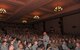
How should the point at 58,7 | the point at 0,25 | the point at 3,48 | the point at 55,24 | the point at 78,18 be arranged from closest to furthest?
the point at 3,48, the point at 58,7, the point at 78,18, the point at 55,24, the point at 0,25

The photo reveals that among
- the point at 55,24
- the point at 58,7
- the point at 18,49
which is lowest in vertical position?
the point at 18,49

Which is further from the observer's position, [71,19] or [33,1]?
[71,19]

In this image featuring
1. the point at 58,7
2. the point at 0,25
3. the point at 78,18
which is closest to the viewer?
the point at 58,7

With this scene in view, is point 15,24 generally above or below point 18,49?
above

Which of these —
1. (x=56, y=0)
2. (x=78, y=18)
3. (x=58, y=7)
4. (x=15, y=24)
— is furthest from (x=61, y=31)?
(x=15, y=24)

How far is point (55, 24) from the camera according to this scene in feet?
58.0

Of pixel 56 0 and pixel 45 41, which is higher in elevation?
pixel 56 0

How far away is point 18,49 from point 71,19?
10.5 m

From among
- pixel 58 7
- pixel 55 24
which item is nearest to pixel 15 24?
pixel 55 24

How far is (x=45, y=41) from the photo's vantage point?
7.53 meters

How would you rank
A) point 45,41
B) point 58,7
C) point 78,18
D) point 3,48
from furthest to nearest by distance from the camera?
1. point 78,18
2. point 58,7
3. point 45,41
4. point 3,48

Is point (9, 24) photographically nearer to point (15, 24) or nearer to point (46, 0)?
point (15, 24)

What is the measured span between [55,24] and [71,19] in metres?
2.96

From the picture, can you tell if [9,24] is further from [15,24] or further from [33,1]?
[33,1]
